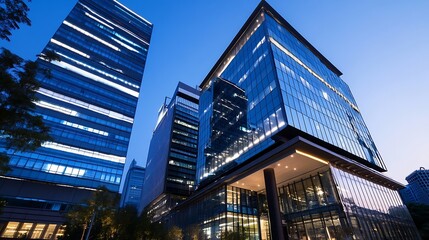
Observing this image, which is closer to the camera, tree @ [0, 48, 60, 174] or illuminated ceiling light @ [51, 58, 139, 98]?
tree @ [0, 48, 60, 174]

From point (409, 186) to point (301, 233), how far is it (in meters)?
205

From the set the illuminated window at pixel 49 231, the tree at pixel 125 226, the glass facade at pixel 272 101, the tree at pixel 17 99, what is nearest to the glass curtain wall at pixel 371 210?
the glass facade at pixel 272 101

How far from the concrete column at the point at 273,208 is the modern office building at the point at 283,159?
4.3 inches

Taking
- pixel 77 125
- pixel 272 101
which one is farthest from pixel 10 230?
pixel 272 101

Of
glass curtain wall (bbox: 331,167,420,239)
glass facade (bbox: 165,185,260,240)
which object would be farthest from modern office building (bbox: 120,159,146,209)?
glass curtain wall (bbox: 331,167,420,239)

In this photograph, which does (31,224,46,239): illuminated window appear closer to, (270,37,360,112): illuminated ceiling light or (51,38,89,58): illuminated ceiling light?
(51,38,89,58): illuminated ceiling light

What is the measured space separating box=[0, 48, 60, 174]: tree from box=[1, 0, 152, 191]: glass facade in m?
43.2

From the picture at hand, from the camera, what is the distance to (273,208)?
24609mm

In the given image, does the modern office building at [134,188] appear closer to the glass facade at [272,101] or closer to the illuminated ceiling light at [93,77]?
the illuminated ceiling light at [93,77]

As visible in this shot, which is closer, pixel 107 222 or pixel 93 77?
pixel 107 222

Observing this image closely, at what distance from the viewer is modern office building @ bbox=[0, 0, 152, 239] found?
43.2 m

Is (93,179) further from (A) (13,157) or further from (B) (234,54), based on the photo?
(B) (234,54)

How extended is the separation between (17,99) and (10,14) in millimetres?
4309

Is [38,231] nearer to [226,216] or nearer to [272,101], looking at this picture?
[226,216]
